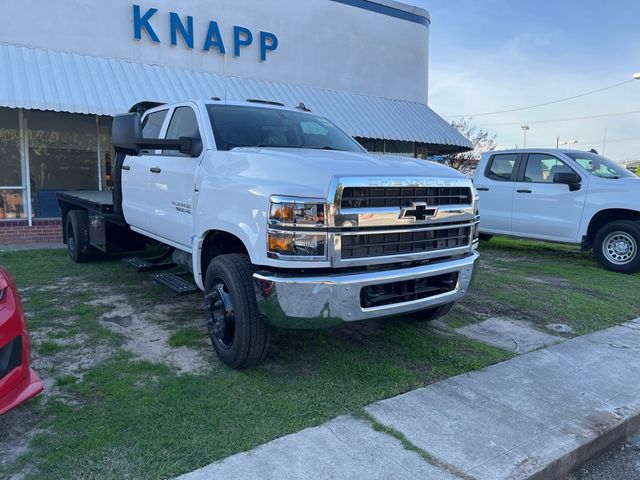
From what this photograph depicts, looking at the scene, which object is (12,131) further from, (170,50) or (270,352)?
(270,352)

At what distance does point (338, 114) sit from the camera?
12.5 metres

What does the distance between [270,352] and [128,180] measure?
3066 mm

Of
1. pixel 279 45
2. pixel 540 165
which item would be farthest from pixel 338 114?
pixel 540 165

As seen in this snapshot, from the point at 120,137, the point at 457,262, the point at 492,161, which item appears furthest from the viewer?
the point at 492,161

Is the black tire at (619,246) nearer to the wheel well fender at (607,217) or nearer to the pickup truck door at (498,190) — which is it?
the wheel well fender at (607,217)

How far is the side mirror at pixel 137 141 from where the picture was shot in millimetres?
4141

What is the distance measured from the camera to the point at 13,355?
2723mm

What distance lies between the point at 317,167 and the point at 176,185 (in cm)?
186

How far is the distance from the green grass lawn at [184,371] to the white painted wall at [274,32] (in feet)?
16.1

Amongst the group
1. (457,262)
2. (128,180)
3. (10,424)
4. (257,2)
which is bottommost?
(10,424)

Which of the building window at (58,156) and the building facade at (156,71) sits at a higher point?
the building facade at (156,71)

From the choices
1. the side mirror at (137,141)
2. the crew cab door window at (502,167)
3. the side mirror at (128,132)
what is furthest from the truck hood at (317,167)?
the crew cab door window at (502,167)

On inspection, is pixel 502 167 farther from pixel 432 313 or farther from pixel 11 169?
pixel 11 169

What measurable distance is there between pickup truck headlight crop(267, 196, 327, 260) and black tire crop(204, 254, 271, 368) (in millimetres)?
487
